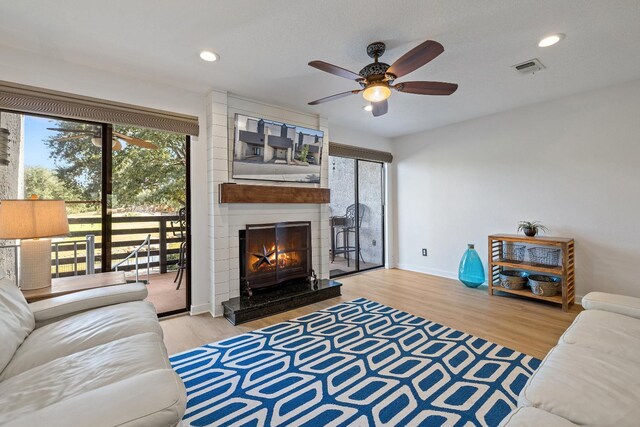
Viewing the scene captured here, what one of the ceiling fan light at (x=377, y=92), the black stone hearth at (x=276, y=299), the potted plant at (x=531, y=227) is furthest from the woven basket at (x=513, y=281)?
the ceiling fan light at (x=377, y=92)

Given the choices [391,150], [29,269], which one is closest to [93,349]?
[29,269]

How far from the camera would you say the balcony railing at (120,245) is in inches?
107

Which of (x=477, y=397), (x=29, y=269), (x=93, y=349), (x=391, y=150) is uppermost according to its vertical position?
(x=391, y=150)

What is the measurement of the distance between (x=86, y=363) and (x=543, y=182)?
4609 millimetres

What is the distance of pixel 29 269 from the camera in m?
2.08

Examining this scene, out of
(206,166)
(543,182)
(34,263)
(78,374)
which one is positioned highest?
(206,166)

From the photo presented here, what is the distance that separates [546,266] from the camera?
339cm

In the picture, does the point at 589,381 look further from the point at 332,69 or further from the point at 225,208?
the point at 225,208

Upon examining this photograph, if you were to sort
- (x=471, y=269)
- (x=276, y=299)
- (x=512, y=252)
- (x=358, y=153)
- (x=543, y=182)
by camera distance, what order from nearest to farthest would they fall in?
1. (x=276, y=299)
2. (x=543, y=182)
3. (x=512, y=252)
4. (x=471, y=269)
5. (x=358, y=153)

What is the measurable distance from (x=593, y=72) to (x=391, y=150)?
2.89 meters

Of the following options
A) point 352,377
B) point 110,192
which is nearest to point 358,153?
point 110,192

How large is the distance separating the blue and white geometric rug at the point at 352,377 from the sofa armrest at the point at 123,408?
883 millimetres

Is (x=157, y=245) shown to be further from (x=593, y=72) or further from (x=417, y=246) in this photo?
(x=593, y=72)

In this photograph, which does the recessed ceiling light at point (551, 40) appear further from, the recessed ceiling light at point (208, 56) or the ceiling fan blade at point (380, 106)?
the recessed ceiling light at point (208, 56)
